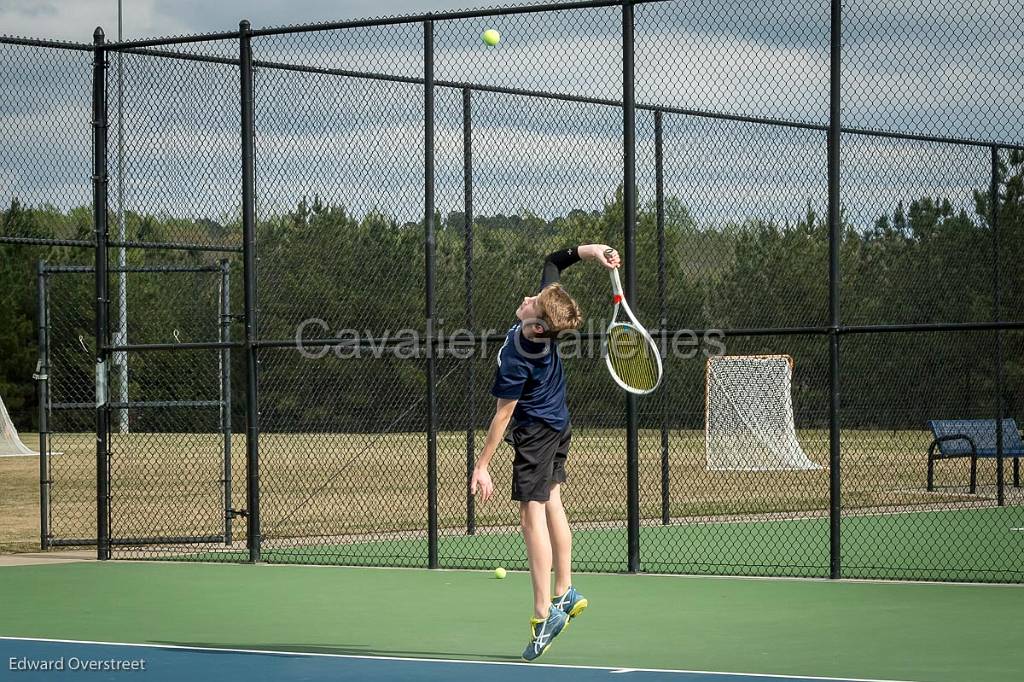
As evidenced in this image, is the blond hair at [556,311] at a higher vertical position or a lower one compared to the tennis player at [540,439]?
higher

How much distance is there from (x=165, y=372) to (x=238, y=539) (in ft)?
35.9

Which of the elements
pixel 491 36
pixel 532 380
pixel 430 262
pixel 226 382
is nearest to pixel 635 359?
pixel 532 380

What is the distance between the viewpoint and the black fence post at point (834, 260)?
9.88m

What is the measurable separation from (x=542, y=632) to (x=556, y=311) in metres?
1.37

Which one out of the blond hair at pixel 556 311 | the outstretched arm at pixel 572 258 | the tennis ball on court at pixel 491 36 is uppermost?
the tennis ball on court at pixel 491 36

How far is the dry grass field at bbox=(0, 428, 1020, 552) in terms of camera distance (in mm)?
14711

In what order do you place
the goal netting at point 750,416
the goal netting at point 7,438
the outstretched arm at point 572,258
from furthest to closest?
the goal netting at point 7,438 → the goal netting at point 750,416 → the outstretched arm at point 572,258

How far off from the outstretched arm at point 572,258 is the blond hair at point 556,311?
33 centimetres

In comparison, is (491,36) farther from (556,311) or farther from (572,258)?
(556,311)

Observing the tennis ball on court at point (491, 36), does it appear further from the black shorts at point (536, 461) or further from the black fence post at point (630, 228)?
the black shorts at point (536, 461)

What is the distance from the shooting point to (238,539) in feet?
43.2

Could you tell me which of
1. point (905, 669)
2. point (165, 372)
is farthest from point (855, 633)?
point (165, 372)

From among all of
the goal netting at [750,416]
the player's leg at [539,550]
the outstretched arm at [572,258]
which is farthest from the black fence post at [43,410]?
the goal netting at [750,416]

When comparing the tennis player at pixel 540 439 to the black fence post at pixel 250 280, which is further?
the black fence post at pixel 250 280
